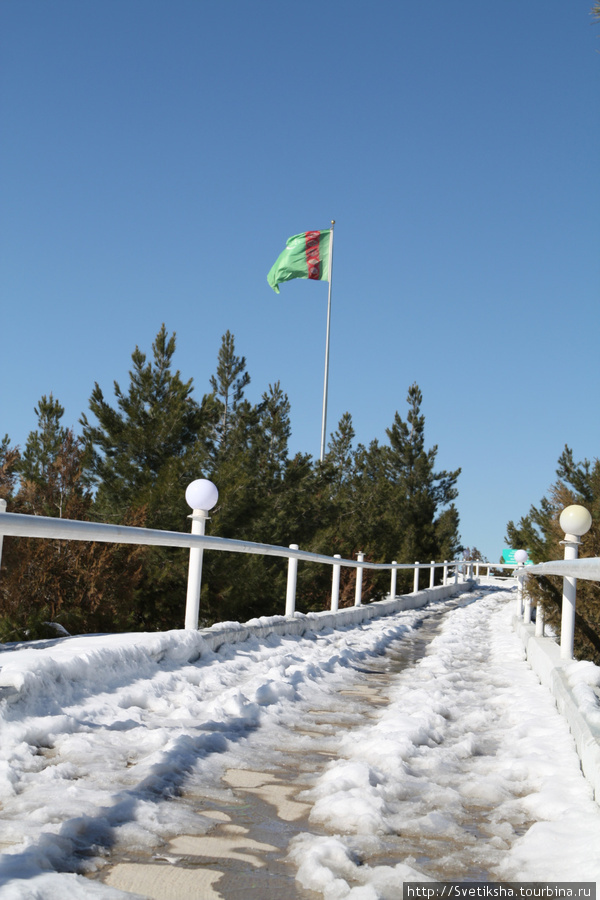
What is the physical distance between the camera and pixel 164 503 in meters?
14.7

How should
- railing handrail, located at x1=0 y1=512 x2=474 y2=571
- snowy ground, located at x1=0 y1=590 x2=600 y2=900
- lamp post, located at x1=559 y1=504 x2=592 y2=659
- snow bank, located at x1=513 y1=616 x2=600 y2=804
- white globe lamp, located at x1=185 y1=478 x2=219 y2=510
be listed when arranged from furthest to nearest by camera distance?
white globe lamp, located at x1=185 y1=478 x2=219 y2=510 → lamp post, located at x1=559 y1=504 x2=592 y2=659 → railing handrail, located at x1=0 y1=512 x2=474 y2=571 → snow bank, located at x1=513 y1=616 x2=600 y2=804 → snowy ground, located at x1=0 y1=590 x2=600 y2=900

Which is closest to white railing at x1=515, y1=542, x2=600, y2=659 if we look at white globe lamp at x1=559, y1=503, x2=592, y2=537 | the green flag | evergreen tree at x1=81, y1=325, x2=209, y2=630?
white globe lamp at x1=559, y1=503, x2=592, y2=537

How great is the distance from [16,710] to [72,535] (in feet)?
2.40

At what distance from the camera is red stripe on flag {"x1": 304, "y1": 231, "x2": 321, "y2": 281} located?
30703 mm

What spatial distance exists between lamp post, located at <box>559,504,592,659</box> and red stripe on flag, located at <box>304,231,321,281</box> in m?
26.8

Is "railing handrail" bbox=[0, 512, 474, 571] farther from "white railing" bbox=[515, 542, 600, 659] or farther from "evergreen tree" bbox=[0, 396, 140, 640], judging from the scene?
"evergreen tree" bbox=[0, 396, 140, 640]

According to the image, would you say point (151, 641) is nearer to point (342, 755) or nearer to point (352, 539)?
point (342, 755)

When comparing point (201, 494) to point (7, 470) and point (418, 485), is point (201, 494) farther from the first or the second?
point (418, 485)

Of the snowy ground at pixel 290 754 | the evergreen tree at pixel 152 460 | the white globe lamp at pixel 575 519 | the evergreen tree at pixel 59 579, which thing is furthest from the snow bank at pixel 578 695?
the evergreen tree at pixel 152 460

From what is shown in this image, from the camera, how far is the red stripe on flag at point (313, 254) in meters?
30.7

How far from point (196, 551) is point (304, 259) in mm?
26884

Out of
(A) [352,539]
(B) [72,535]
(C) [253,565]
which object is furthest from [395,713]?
(A) [352,539]

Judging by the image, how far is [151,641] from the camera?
14.3ft

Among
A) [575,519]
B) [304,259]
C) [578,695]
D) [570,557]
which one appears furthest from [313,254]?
[578,695]
